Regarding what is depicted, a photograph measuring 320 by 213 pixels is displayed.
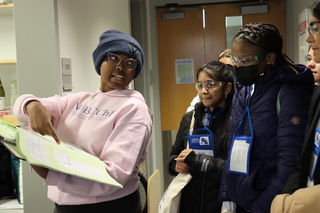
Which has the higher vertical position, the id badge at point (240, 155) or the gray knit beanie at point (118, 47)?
the gray knit beanie at point (118, 47)

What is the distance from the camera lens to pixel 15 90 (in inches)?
106

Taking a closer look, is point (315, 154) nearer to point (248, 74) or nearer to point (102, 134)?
point (248, 74)

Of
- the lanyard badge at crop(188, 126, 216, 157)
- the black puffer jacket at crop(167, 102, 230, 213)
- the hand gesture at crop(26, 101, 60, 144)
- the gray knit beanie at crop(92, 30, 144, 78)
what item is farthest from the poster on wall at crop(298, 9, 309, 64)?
the hand gesture at crop(26, 101, 60, 144)

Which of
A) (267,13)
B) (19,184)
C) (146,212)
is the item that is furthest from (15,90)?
(267,13)

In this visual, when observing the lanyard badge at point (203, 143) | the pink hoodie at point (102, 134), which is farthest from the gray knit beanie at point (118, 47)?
the lanyard badge at point (203, 143)

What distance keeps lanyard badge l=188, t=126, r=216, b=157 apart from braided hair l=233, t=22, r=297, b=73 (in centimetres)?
60

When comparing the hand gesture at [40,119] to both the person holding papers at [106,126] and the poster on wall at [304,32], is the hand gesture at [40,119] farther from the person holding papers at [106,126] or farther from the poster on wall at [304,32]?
the poster on wall at [304,32]

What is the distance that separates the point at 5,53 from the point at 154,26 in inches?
92.3

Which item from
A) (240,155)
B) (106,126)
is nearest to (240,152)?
(240,155)

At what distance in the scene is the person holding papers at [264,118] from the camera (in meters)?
1.30

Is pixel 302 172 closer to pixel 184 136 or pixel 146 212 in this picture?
pixel 184 136

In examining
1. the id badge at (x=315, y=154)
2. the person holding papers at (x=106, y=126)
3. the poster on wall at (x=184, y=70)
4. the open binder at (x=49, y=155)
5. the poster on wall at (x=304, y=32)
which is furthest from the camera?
the poster on wall at (x=184, y=70)

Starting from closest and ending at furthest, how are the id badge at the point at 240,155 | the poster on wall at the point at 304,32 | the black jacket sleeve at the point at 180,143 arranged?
the id badge at the point at 240,155 < the black jacket sleeve at the point at 180,143 < the poster on wall at the point at 304,32

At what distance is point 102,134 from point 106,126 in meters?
0.03
